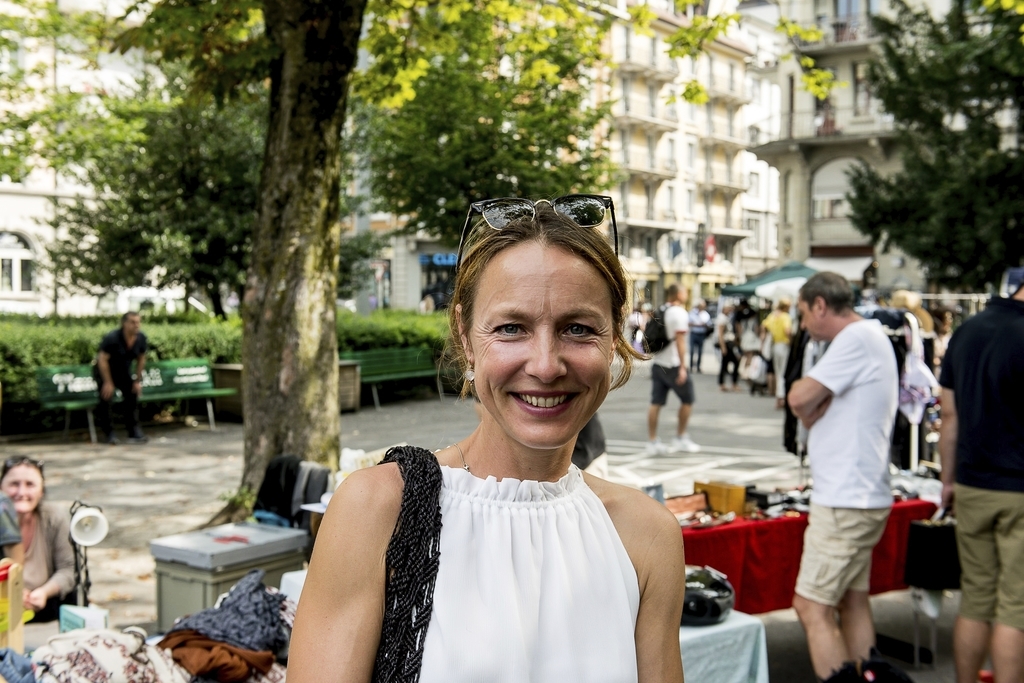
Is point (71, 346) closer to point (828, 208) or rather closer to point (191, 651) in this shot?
point (191, 651)

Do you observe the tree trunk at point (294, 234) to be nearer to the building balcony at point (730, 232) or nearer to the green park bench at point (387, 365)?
the green park bench at point (387, 365)

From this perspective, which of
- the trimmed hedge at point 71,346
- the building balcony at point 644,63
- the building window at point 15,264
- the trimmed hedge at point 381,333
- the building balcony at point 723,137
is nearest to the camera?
the trimmed hedge at point 71,346

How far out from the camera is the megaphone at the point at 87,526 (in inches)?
199

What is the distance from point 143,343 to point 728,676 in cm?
1109

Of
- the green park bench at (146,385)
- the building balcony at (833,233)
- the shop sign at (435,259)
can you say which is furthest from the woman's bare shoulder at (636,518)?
the shop sign at (435,259)

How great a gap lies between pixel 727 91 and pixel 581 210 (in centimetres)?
8075

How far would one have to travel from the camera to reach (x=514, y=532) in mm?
1779

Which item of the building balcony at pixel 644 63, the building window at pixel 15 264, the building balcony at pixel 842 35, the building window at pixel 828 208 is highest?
the building balcony at pixel 644 63

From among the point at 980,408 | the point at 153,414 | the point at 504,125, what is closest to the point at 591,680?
the point at 980,408

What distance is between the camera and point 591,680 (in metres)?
1.71

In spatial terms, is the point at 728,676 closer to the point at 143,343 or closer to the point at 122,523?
the point at 122,523

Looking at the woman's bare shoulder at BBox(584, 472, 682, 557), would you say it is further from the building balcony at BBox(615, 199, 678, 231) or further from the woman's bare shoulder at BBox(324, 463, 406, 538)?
the building balcony at BBox(615, 199, 678, 231)

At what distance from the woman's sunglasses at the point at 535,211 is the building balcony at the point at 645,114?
65450 millimetres

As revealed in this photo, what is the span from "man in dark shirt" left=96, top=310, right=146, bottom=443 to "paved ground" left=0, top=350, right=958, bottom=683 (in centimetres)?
38
